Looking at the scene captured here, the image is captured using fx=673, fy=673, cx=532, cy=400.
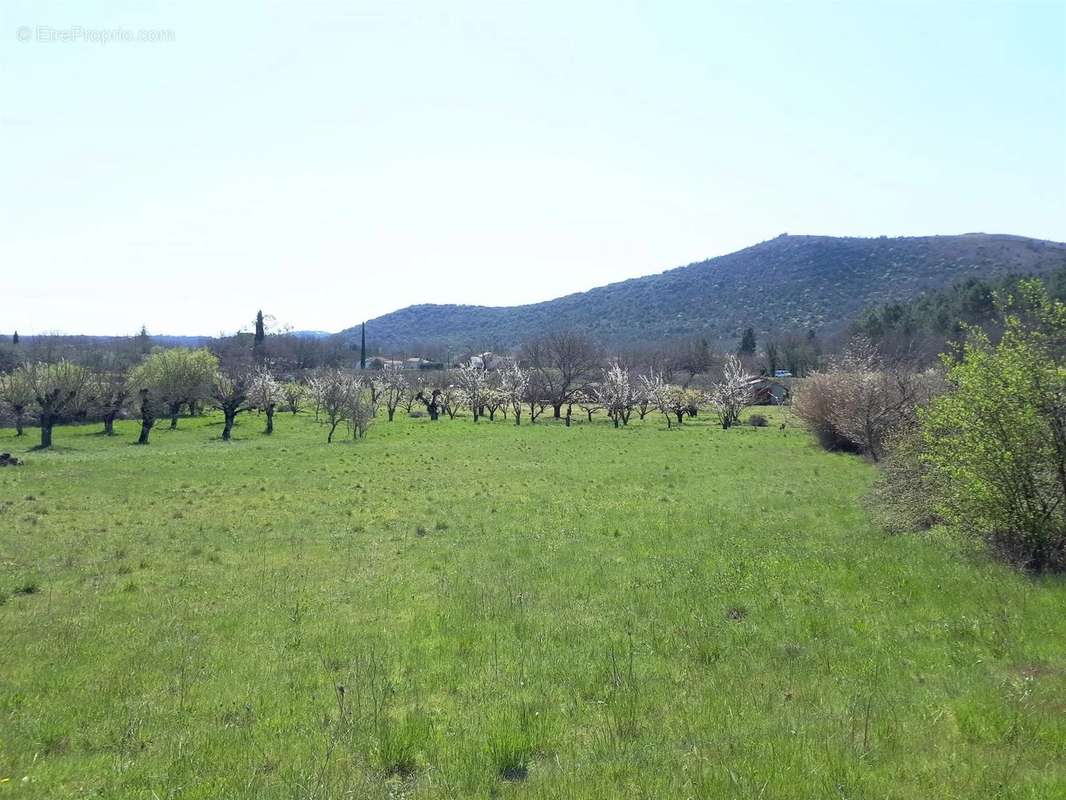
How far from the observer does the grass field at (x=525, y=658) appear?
221 inches

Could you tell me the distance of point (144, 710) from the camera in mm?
7094

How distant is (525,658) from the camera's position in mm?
8438

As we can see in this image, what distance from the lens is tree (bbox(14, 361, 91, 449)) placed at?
48.6m

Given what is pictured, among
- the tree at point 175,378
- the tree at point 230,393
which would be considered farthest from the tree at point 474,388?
the tree at point 175,378

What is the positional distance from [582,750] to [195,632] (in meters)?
6.44

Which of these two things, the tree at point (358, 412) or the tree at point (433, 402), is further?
the tree at point (433, 402)

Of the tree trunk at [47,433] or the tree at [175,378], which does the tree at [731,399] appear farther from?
the tree trunk at [47,433]

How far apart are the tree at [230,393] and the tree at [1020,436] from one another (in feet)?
166

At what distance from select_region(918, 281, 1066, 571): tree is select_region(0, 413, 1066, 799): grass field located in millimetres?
895

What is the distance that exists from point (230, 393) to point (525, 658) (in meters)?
52.1

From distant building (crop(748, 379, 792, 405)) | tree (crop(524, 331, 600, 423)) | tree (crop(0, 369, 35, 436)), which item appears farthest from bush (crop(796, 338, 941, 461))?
tree (crop(0, 369, 35, 436))

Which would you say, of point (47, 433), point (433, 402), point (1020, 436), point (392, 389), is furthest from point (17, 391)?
point (1020, 436)

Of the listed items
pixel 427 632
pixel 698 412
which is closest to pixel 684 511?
pixel 427 632

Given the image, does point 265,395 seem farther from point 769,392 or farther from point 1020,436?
point 769,392
